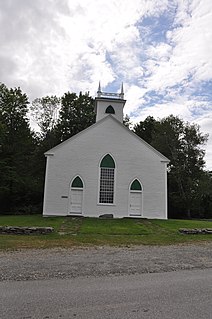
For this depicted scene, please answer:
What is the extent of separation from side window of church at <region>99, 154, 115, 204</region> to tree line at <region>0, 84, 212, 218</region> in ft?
38.4

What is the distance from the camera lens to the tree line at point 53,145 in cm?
3484

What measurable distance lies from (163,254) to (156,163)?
16.2m

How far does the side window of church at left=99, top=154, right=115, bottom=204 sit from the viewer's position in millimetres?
24484

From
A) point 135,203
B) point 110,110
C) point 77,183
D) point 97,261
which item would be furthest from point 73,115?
point 97,261

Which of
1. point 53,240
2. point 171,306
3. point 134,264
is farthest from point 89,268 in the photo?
point 53,240

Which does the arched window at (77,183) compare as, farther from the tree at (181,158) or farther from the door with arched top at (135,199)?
the tree at (181,158)

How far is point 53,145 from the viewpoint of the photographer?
1612 inches

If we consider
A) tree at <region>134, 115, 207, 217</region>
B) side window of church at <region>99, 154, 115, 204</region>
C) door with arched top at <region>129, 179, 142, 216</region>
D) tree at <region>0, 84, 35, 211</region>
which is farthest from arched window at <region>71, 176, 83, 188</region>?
tree at <region>134, 115, 207, 217</region>

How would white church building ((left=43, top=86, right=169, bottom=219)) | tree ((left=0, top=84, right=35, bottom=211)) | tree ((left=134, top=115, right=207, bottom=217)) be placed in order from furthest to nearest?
tree ((left=134, top=115, right=207, bottom=217))
tree ((left=0, top=84, right=35, bottom=211))
white church building ((left=43, top=86, right=169, bottom=219))

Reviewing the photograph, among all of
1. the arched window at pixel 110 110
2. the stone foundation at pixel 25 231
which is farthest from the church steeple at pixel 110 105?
the stone foundation at pixel 25 231

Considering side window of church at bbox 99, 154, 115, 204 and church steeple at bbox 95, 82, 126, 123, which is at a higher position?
church steeple at bbox 95, 82, 126, 123

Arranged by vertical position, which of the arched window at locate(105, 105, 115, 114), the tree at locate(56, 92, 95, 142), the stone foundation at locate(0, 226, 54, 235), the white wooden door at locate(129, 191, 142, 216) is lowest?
the stone foundation at locate(0, 226, 54, 235)

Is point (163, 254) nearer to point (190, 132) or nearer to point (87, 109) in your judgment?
point (190, 132)

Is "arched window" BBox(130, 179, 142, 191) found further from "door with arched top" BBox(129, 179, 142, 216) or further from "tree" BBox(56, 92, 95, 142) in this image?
"tree" BBox(56, 92, 95, 142)
